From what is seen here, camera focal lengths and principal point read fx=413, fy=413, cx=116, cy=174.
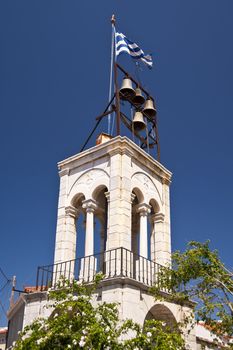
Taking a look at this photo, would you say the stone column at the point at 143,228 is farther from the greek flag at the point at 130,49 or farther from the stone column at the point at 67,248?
the greek flag at the point at 130,49

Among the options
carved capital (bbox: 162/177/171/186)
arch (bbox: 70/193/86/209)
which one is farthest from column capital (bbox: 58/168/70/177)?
carved capital (bbox: 162/177/171/186)

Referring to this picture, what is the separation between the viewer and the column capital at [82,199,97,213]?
15.2m

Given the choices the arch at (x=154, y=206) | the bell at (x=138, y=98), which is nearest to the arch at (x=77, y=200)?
the arch at (x=154, y=206)

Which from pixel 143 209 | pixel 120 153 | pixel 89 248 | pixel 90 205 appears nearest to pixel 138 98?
pixel 120 153

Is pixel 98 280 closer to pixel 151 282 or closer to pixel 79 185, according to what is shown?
pixel 151 282

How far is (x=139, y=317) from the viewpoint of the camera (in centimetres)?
1208

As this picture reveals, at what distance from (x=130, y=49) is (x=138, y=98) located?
7.16 feet

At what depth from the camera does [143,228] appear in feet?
49.4

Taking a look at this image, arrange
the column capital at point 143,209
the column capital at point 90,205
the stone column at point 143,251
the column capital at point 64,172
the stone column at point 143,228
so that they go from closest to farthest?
the stone column at point 143,251
the stone column at point 143,228
the column capital at point 90,205
the column capital at point 143,209
the column capital at point 64,172

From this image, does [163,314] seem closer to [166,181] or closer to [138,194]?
[138,194]

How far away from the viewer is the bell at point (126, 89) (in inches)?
686

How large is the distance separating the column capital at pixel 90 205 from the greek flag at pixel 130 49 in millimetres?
6584

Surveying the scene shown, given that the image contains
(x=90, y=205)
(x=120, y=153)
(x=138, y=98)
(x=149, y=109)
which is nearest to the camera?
(x=120, y=153)

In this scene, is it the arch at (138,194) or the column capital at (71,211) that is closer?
the arch at (138,194)
